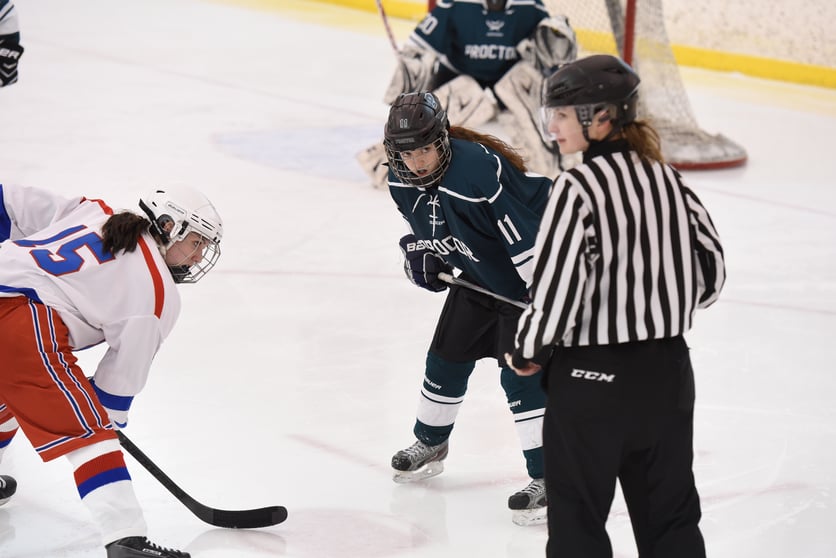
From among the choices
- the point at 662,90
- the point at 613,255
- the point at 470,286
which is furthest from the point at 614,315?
the point at 662,90

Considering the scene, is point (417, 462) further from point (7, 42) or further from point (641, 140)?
point (7, 42)

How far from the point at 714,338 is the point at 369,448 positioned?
133 centimetres

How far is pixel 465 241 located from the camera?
248 centimetres

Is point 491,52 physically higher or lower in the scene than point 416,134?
lower

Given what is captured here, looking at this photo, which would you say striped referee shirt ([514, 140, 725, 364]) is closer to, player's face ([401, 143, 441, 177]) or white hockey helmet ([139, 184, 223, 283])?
player's face ([401, 143, 441, 177])

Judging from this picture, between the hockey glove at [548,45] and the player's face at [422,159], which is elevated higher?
the player's face at [422,159]

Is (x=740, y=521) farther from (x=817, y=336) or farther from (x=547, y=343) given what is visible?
(x=817, y=336)

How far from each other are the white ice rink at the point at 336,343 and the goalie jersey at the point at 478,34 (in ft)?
2.30

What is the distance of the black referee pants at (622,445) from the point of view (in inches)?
71.5

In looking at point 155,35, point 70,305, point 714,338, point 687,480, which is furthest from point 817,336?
point 155,35

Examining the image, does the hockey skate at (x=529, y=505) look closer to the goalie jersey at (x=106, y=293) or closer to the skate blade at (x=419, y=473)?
the skate blade at (x=419, y=473)

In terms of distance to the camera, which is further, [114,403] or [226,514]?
[226,514]

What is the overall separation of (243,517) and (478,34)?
3137 mm

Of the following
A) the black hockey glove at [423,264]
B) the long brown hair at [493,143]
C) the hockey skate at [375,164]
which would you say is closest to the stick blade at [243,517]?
the black hockey glove at [423,264]
